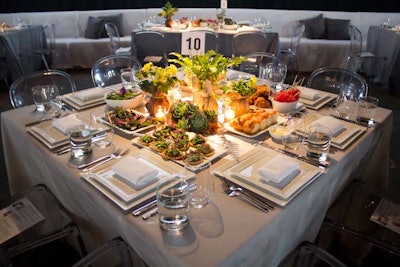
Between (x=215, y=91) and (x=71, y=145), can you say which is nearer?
(x=71, y=145)

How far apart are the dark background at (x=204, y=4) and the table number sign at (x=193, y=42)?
14.6 ft

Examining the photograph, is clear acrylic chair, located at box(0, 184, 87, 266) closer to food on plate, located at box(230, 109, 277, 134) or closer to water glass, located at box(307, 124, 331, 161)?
food on plate, located at box(230, 109, 277, 134)

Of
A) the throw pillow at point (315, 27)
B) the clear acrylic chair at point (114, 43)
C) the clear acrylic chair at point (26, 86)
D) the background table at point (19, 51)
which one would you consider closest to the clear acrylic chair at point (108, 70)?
the clear acrylic chair at point (26, 86)

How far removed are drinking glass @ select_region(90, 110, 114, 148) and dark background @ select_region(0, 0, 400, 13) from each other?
4790 mm

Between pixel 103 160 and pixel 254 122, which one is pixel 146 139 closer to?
pixel 103 160

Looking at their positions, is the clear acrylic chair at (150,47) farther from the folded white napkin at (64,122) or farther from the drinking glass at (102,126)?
the folded white napkin at (64,122)

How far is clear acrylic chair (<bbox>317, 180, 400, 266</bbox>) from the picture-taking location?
4.20 ft

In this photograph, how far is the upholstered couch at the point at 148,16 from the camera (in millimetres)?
5062

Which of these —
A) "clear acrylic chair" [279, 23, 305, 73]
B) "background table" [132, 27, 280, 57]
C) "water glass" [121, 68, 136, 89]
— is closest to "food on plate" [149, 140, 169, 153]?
"water glass" [121, 68, 136, 89]

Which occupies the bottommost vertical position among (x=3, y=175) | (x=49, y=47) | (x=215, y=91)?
(x=3, y=175)

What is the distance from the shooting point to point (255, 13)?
18.4 feet

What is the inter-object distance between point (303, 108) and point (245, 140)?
1.62 ft

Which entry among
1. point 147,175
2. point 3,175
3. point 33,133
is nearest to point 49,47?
point 3,175

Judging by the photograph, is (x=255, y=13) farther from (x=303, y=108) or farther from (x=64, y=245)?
(x=64, y=245)
